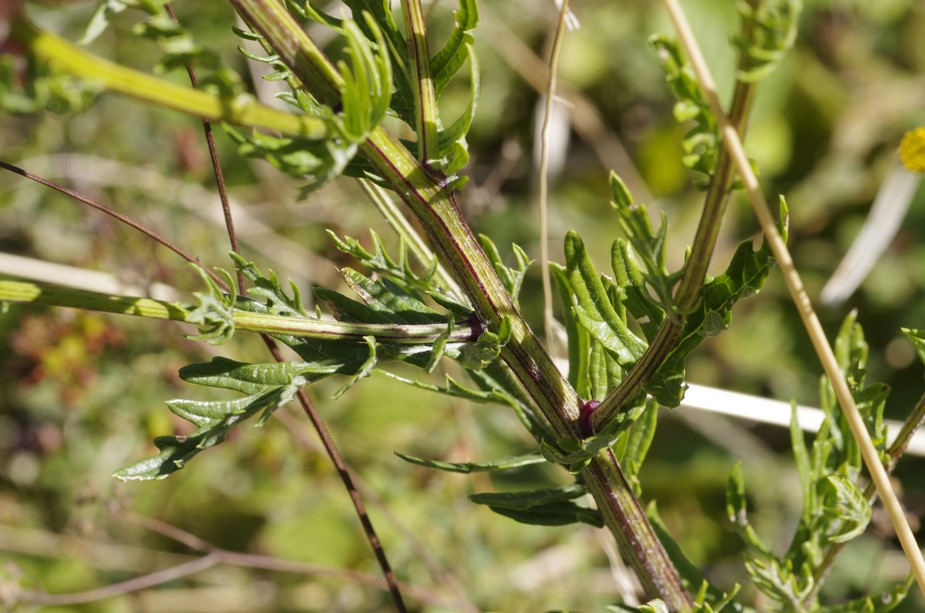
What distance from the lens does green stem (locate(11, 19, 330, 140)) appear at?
0.51 metres

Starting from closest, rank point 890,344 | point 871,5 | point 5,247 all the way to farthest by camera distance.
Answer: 1. point 890,344
2. point 5,247
3. point 871,5

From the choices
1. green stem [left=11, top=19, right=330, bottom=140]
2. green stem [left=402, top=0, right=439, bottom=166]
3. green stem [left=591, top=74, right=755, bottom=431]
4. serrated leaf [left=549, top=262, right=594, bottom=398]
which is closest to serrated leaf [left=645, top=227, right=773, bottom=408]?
green stem [left=591, top=74, right=755, bottom=431]

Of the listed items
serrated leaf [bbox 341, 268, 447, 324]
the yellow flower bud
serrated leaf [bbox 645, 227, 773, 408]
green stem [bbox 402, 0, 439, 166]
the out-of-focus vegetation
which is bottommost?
the out-of-focus vegetation

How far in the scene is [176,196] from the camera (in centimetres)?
234

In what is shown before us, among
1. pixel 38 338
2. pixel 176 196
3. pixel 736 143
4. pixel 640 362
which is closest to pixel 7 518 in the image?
pixel 38 338

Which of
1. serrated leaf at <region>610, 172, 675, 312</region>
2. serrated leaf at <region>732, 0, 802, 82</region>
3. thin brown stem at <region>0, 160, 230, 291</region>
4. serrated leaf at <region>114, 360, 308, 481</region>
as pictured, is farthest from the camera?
thin brown stem at <region>0, 160, 230, 291</region>

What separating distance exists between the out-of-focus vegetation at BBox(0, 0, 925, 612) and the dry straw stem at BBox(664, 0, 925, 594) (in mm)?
1040

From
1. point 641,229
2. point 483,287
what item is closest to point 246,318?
point 483,287

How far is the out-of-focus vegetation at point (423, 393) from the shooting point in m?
2.14

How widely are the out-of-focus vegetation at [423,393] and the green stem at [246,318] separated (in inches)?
41.9

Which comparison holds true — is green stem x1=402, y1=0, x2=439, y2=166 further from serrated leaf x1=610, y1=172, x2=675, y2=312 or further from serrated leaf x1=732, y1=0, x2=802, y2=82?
serrated leaf x1=732, y1=0, x2=802, y2=82

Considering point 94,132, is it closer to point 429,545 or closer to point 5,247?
point 5,247

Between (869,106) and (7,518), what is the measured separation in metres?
3.09

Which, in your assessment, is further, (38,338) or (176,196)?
(176,196)
